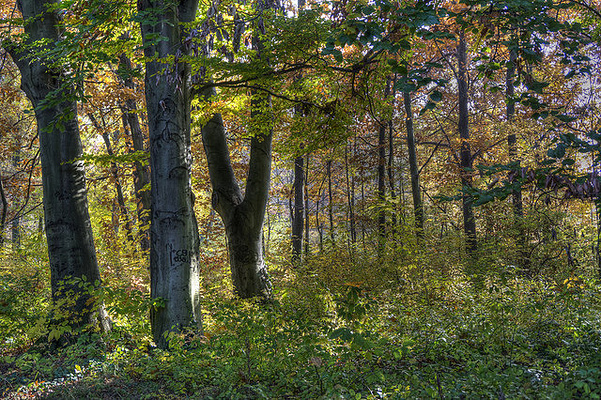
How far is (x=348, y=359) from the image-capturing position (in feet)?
11.5

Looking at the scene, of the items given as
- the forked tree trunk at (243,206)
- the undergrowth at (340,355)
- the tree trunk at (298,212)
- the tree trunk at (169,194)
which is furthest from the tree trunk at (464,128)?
the tree trunk at (169,194)

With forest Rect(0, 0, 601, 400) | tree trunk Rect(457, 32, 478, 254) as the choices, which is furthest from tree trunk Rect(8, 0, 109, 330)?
tree trunk Rect(457, 32, 478, 254)

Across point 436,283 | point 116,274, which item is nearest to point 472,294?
point 436,283

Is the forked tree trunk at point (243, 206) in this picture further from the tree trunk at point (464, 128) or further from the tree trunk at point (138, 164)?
the tree trunk at point (464, 128)

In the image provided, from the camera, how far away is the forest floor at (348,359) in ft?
10.3

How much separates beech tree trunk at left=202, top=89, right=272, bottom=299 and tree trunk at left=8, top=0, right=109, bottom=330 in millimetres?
2896

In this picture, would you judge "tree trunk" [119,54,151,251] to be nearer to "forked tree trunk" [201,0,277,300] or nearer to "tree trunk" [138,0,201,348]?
"forked tree trunk" [201,0,277,300]

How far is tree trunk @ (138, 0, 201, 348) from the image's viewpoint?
4.70m

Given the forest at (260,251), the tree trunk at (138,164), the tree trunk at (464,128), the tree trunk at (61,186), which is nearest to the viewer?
the forest at (260,251)

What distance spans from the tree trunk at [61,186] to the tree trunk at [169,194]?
3.42 feet

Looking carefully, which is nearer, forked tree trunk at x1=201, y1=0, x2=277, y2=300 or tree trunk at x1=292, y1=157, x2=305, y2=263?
forked tree trunk at x1=201, y1=0, x2=277, y2=300

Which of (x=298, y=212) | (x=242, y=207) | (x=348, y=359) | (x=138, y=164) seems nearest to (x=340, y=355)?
(x=348, y=359)

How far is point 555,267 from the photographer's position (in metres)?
9.76

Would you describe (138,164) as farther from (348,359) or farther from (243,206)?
(348,359)
